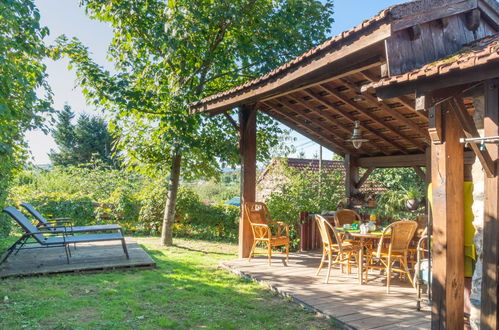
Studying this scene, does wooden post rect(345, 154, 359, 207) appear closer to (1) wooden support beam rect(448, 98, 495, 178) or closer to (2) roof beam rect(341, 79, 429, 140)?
(2) roof beam rect(341, 79, 429, 140)

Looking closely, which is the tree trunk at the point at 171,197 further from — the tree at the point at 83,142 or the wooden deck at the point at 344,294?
the tree at the point at 83,142

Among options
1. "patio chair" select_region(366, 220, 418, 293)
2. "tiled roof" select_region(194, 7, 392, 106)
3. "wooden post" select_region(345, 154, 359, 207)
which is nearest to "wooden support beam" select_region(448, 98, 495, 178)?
"tiled roof" select_region(194, 7, 392, 106)

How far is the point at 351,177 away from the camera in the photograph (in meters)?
8.82

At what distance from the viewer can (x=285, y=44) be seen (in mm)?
8562

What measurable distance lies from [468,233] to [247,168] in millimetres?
4124

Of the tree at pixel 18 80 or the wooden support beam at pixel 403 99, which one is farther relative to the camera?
the wooden support beam at pixel 403 99

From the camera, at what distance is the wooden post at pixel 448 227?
9.95ft

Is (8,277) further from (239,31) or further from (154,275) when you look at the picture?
(239,31)

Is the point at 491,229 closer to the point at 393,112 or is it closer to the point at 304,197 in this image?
the point at 393,112

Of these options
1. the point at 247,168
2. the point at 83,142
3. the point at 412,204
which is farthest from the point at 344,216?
the point at 83,142

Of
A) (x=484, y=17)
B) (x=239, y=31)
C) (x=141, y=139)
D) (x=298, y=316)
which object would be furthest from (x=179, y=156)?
(x=484, y=17)

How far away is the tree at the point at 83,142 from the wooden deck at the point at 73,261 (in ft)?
65.2

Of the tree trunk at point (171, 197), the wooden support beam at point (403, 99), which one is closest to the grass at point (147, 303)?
the tree trunk at point (171, 197)

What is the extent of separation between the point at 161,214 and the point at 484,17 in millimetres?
8657
